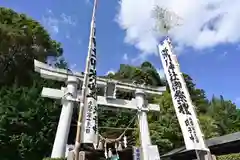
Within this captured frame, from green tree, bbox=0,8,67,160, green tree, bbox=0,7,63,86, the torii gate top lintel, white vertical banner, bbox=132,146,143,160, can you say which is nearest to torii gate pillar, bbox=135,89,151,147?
white vertical banner, bbox=132,146,143,160

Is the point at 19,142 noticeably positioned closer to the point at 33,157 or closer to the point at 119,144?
A: the point at 33,157

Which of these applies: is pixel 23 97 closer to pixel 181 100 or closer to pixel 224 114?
pixel 181 100

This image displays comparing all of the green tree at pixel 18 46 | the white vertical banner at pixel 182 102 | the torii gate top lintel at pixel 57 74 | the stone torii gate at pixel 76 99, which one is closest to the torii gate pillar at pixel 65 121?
the stone torii gate at pixel 76 99

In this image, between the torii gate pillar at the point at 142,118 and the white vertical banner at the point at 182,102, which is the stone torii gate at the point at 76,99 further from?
the white vertical banner at the point at 182,102

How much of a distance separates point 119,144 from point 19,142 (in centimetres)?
595

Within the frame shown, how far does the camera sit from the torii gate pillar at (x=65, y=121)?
11.1 metres

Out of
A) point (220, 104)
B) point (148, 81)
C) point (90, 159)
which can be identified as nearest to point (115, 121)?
point (90, 159)

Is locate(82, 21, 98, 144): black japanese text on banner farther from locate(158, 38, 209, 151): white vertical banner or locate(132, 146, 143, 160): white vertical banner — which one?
locate(132, 146, 143, 160): white vertical banner

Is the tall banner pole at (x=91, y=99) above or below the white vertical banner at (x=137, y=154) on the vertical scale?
above

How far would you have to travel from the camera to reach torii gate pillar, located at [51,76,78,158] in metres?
11.1

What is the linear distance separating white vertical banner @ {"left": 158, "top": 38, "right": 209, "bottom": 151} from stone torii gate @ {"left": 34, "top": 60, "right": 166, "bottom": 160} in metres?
4.73

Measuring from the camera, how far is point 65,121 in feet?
38.4

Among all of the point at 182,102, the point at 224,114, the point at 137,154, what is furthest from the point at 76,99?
the point at 224,114

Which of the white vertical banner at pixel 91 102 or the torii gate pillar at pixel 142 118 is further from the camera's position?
the torii gate pillar at pixel 142 118
